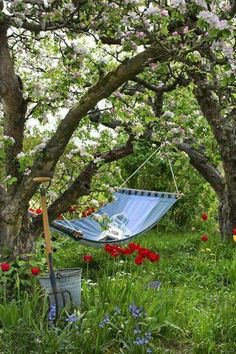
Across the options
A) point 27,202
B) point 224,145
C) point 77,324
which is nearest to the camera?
point 77,324

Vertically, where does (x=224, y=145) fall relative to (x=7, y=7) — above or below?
below

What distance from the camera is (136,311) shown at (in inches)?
119

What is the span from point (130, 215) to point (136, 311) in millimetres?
3020

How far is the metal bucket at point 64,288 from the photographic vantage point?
10.7 ft

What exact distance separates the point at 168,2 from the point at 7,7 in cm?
100

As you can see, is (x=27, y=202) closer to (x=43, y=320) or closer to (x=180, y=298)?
(x=43, y=320)

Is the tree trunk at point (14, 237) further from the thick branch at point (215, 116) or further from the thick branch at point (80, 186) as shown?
the thick branch at point (215, 116)

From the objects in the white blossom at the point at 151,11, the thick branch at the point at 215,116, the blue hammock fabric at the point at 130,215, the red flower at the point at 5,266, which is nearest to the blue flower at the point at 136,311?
the red flower at the point at 5,266

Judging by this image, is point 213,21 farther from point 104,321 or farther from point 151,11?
point 104,321

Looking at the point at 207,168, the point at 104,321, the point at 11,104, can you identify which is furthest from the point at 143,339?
the point at 207,168

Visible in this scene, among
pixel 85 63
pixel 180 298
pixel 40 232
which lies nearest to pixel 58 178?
pixel 40 232

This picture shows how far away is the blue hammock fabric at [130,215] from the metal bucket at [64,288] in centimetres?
155

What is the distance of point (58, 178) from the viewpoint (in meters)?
4.18

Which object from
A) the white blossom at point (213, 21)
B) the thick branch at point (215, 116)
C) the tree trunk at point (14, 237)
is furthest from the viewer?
the thick branch at point (215, 116)
